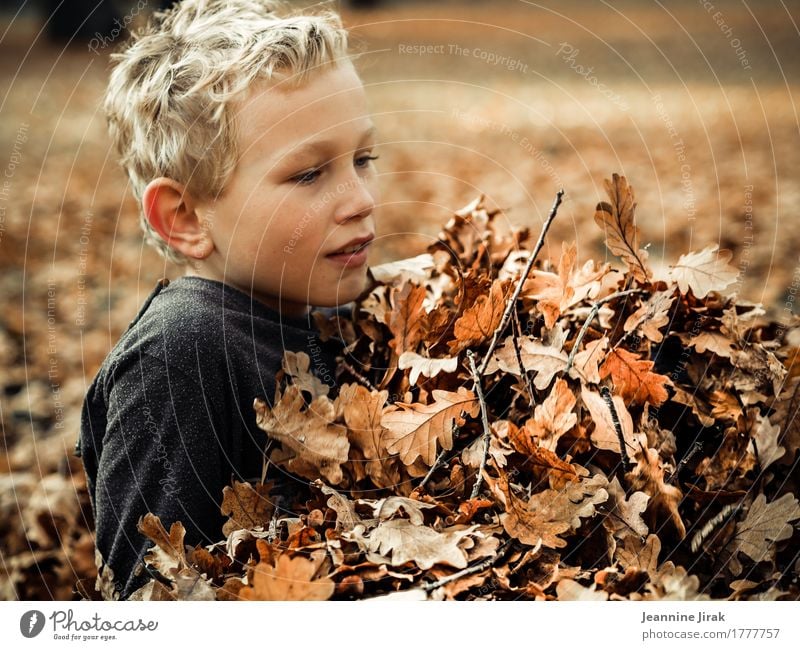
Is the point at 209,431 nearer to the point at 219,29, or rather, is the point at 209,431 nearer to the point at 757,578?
the point at 219,29

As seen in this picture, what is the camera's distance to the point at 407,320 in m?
1.52

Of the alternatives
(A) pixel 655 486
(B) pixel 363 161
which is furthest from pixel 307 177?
(A) pixel 655 486

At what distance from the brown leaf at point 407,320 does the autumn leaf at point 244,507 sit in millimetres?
373

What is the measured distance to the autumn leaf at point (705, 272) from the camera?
4.36 ft

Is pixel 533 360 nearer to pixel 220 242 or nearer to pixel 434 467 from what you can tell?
pixel 434 467

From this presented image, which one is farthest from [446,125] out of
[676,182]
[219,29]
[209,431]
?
A: [209,431]

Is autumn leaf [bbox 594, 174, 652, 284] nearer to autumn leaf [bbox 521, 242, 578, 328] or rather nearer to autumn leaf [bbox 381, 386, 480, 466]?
autumn leaf [bbox 521, 242, 578, 328]

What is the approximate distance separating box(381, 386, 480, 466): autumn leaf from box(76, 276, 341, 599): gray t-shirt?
0.23m

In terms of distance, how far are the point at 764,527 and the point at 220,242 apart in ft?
3.85

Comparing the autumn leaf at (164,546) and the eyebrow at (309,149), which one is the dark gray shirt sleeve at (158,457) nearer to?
the autumn leaf at (164,546)

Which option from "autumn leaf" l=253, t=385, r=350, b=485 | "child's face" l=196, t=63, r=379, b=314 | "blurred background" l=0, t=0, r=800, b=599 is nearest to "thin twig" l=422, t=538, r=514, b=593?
"autumn leaf" l=253, t=385, r=350, b=485

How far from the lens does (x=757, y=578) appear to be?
1.26m

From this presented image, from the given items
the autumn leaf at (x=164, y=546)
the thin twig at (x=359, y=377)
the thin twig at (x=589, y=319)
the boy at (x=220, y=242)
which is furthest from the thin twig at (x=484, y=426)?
the autumn leaf at (x=164, y=546)

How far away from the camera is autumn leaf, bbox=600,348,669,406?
1285mm
